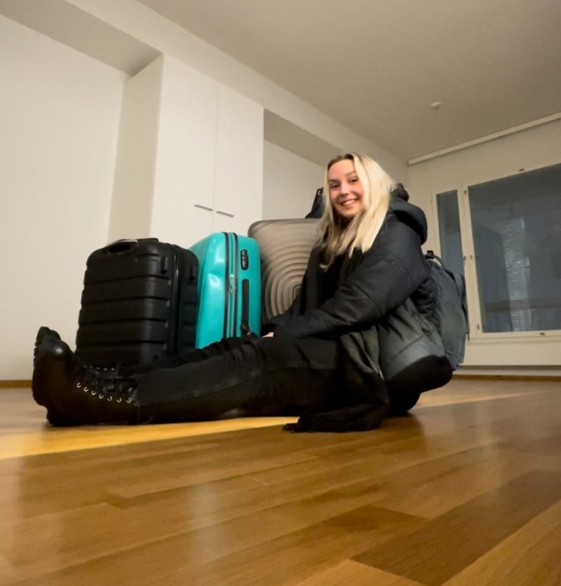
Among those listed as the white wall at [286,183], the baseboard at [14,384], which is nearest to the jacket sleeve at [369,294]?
the baseboard at [14,384]

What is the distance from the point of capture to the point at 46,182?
250 cm

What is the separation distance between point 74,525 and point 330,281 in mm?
→ 1072

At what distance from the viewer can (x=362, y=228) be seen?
4.26 feet

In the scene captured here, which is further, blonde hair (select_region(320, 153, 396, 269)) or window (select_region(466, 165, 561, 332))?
window (select_region(466, 165, 561, 332))

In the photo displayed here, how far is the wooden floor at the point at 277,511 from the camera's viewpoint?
12.1 inches

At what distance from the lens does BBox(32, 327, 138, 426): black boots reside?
2.87 ft

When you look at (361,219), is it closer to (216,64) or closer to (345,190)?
(345,190)

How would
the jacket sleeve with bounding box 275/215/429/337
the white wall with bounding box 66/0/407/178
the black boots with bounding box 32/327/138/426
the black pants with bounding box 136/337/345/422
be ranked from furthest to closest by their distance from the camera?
the white wall with bounding box 66/0/407/178 → the jacket sleeve with bounding box 275/215/429/337 → the black pants with bounding box 136/337/345/422 → the black boots with bounding box 32/327/138/426

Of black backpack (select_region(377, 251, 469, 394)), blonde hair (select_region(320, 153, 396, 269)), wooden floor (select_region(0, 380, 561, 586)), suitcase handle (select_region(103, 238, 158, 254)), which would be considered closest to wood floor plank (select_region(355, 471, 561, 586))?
wooden floor (select_region(0, 380, 561, 586))

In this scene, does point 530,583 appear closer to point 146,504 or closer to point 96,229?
point 146,504

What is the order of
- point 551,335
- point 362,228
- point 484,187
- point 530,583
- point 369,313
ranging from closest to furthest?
point 530,583 < point 369,313 < point 362,228 < point 551,335 < point 484,187

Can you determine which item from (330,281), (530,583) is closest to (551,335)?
(330,281)

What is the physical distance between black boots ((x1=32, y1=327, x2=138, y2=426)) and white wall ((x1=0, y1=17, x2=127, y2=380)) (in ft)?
5.24

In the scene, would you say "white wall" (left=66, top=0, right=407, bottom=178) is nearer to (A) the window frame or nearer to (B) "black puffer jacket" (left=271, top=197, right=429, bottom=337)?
(A) the window frame
